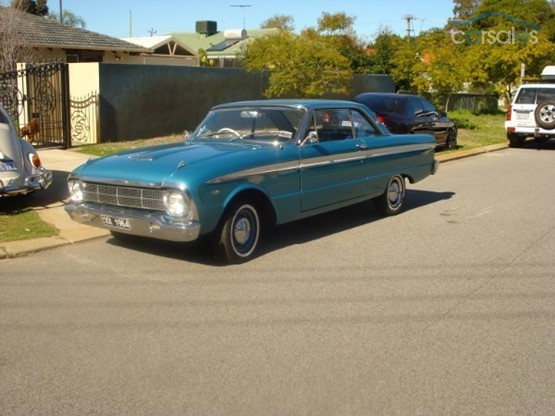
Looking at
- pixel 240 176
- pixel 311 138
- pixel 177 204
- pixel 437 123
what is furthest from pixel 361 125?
pixel 437 123

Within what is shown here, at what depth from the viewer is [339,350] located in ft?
15.5

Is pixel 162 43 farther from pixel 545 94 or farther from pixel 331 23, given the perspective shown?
pixel 545 94

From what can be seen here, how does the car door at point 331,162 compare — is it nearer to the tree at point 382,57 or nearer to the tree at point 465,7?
the tree at point 382,57

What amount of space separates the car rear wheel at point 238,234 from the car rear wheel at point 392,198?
2.85 m

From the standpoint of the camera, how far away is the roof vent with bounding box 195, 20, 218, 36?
181ft

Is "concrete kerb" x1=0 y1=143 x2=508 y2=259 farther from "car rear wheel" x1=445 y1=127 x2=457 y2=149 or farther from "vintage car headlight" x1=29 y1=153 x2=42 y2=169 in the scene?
"car rear wheel" x1=445 y1=127 x2=457 y2=149

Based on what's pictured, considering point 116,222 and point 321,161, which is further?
point 321,161

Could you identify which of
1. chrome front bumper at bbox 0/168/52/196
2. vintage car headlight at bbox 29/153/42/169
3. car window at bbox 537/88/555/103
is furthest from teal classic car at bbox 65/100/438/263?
car window at bbox 537/88/555/103

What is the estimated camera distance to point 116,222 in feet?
21.9

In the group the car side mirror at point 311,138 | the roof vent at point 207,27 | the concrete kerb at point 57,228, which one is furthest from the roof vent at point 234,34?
the car side mirror at point 311,138

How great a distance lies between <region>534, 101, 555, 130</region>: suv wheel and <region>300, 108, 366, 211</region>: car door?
1183 cm

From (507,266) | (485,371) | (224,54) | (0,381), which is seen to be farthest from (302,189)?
(224,54)

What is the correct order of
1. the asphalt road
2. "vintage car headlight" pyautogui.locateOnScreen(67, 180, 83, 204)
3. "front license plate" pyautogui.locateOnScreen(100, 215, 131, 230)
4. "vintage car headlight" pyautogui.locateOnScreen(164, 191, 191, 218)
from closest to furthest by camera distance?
the asphalt road < "vintage car headlight" pyautogui.locateOnScreen(164, 191, 191, 218) < "front license plate" pyautogui.locateOnScreen(100, 215, 131, 230) < "vintage car headlight" pyautogui.locateOnScreen(67, 180, 83, 204)

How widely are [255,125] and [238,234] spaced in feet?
5.24
